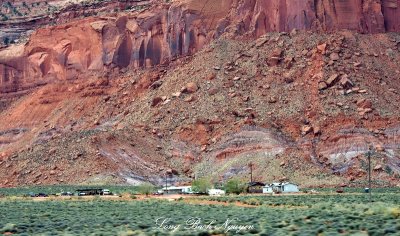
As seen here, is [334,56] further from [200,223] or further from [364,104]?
[200,223]

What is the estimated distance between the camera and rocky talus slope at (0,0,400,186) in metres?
92.1

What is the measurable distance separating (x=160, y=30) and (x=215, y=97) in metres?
21.6

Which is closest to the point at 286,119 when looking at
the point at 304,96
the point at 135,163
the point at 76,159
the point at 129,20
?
the point at 304,96

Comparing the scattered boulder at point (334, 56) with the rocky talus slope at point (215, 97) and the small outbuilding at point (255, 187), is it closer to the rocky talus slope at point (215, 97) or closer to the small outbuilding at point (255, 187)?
Answer: the rocky talus slope at point (215, 97)

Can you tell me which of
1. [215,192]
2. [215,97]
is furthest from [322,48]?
[215,192]

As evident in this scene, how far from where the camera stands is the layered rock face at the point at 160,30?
109m

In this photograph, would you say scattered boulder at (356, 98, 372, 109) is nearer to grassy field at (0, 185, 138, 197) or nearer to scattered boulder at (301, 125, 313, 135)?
scattered boulder at (301, 125, 313, 135)

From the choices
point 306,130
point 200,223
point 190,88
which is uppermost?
point 190,88

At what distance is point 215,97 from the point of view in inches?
4045

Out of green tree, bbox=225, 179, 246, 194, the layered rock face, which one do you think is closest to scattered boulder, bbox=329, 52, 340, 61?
the layered rock face

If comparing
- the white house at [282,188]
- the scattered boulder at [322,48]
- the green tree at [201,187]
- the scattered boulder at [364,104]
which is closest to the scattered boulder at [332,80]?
the scattered boulder at [322,48]

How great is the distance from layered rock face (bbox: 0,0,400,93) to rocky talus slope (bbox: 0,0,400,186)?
173 mm

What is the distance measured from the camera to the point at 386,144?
90688 mm

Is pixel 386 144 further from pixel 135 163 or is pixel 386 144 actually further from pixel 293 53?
pixel 135 163
